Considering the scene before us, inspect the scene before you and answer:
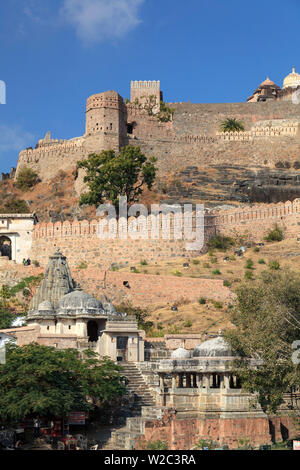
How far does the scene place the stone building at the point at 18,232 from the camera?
47938 mm

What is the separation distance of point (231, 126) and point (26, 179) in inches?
751

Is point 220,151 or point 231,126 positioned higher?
point 231,126

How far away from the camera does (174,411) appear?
900 inches

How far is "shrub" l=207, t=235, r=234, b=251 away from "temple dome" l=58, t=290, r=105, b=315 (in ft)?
50.5

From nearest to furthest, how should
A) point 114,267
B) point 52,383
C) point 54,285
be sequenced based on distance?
point 52,383 → point 54,285 → point 114,267

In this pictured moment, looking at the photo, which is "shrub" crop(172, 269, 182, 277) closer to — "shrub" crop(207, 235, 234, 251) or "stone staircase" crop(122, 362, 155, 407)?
"shrub" crop(207, 235, 234, 251)

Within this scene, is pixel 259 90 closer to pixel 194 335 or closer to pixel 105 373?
pixel 194 335

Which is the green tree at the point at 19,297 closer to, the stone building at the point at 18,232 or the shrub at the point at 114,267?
the shrub at the point at 114,267

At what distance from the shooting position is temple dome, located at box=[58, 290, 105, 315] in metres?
30.7

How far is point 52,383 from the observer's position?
77.0ft

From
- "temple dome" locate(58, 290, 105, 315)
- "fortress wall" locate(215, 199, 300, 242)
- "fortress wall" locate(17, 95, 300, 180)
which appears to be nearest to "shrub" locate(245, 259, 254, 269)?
"fortress wall" locate(215, 199, 300, 242)

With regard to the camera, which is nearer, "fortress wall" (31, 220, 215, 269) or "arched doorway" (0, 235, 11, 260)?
"fortress wall" (31, 220, 215, 269)

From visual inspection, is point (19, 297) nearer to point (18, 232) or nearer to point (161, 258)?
point (18, 232)

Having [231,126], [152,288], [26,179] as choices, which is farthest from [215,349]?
[231,126]
